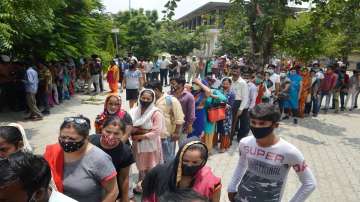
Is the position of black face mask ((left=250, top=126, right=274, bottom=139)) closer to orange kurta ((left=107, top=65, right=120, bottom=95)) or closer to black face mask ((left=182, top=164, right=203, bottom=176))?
black face mask ((left=182, top=164, right=203, bottom=176))

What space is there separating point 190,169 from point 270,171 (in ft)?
2.36

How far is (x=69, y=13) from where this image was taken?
1402cm

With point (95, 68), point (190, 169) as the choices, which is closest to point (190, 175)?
point (190, 169)

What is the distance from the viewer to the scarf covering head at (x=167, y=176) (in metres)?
2.91

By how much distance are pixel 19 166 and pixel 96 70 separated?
1381 centimetres

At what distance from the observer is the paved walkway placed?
21.3 feet

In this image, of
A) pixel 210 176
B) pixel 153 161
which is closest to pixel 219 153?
pixel 153 161

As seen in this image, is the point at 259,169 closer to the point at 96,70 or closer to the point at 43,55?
the point at 43,55

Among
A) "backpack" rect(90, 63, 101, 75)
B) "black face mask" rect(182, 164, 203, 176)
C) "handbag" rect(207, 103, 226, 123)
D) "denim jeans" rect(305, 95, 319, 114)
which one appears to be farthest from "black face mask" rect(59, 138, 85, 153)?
"backpack" rect(90, 63, 101, 75)

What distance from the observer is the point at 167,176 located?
2.96 meters

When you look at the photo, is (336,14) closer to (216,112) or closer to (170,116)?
(216,112)

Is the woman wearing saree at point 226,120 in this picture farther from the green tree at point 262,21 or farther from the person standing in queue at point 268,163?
the person standing in queue at point 268,163

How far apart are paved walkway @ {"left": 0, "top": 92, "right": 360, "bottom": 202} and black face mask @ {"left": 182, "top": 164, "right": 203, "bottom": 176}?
299cm

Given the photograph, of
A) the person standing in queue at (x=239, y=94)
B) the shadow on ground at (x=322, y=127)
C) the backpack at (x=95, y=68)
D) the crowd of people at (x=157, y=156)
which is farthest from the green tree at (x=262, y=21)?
the backpack at (x=95, y=68)
